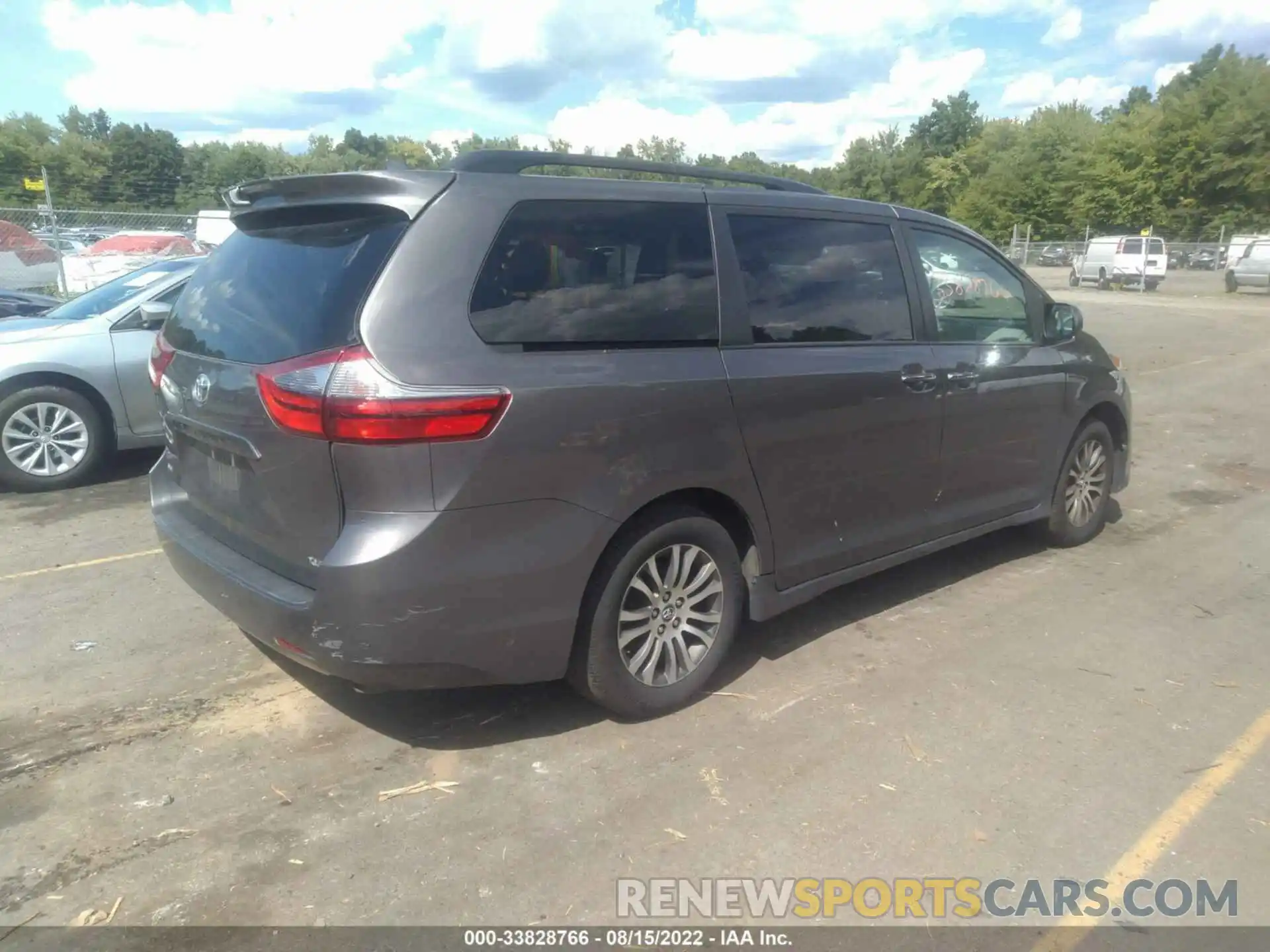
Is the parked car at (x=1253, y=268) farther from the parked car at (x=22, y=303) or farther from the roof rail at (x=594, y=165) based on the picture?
the parked car at (x=22, y=303)

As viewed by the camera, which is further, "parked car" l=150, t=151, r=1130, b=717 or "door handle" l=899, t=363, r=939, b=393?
"door handle" l=899, t=363, r=939, b=393

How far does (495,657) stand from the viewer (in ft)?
10.5

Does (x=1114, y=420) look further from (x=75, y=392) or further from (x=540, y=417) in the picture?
(x=75, y=392)

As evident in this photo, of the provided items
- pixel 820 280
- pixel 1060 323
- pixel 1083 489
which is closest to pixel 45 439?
pixel 820 280

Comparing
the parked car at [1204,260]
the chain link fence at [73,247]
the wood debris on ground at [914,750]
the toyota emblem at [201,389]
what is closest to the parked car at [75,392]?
the toyota emblem at [201,389]

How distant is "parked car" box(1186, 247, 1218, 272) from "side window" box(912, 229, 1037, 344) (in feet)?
142

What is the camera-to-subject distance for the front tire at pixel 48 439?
6895mm

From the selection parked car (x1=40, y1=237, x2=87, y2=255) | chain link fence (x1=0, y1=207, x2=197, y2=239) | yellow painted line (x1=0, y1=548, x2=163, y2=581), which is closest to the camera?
yellow painted line (x1=0, y1=548, x2=163, y2=581)

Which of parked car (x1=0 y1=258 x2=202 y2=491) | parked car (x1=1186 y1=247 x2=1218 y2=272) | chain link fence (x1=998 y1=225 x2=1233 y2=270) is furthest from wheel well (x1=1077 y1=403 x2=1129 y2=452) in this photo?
parked car (x1=1186 y1=247 x2=1218 y2=272)

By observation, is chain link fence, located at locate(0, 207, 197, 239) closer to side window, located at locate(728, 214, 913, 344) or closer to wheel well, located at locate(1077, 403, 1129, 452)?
side window, located at locate(728, 214, 913, 344)

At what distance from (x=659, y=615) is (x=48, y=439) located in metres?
5.55

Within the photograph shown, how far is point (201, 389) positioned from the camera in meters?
3.45

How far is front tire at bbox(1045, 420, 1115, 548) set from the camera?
5629 mm

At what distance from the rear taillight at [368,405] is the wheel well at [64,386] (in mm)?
5018
